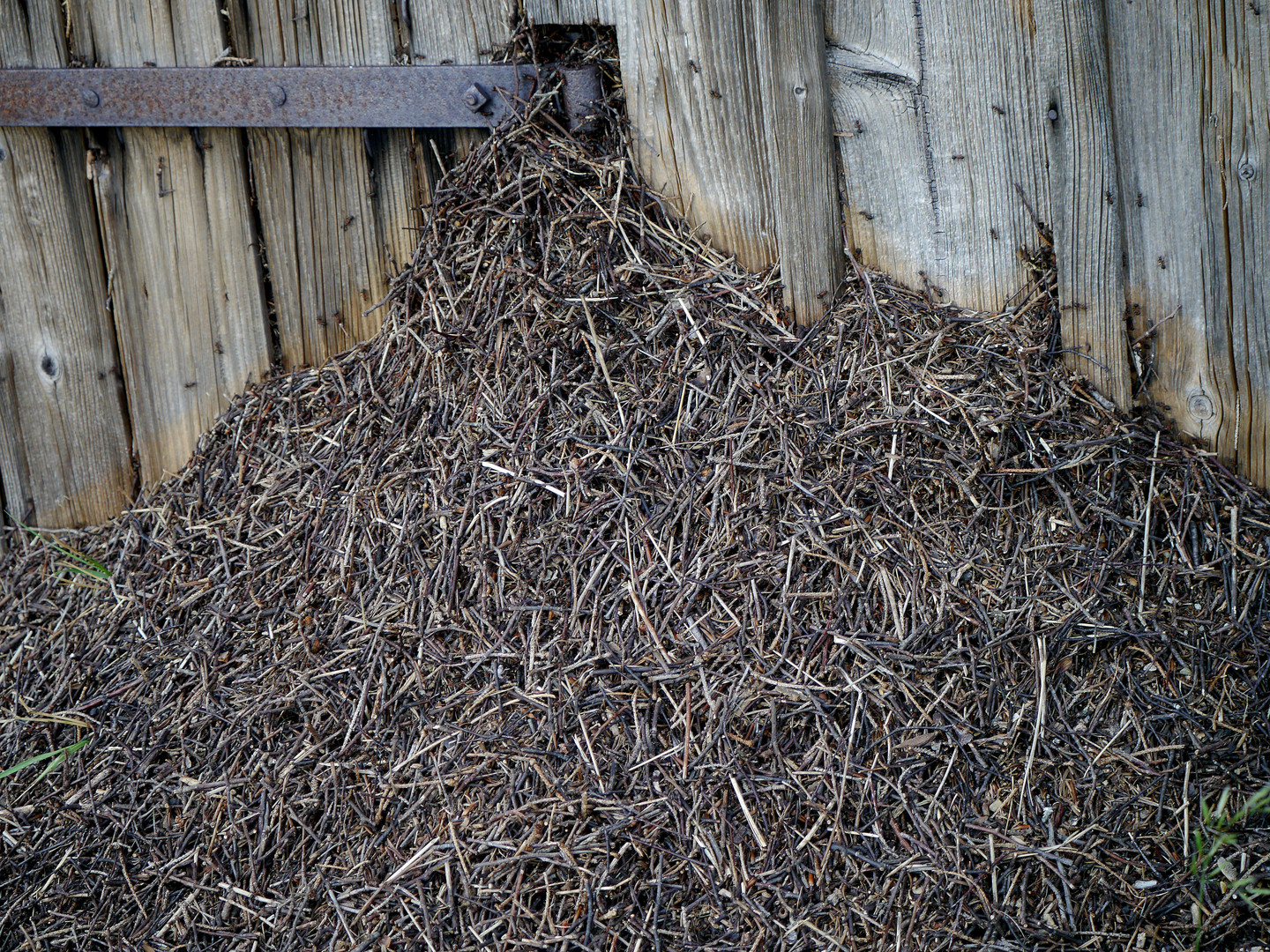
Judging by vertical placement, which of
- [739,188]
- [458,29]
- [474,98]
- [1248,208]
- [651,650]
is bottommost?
[651,650]

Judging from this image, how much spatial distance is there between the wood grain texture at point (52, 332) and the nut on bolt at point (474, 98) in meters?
1.17

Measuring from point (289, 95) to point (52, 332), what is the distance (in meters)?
1.06

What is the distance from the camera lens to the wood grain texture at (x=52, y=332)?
262cm

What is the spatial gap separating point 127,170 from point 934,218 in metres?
2.21

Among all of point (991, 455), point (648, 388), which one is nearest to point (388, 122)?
point (648, 388)

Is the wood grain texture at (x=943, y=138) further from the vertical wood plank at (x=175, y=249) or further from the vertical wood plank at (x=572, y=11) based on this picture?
the vertical wood plank at (x=175, y=249)

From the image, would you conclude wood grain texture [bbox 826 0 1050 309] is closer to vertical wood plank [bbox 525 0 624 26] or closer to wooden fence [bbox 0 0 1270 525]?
wooden fence [bbox 0 0 1270 525]

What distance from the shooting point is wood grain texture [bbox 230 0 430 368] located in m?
2.42

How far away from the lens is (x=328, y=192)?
2.55 m

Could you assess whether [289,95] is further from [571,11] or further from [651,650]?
[651,650]

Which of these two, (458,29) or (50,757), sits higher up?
(458,29)

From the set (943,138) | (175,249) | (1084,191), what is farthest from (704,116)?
(175,249)

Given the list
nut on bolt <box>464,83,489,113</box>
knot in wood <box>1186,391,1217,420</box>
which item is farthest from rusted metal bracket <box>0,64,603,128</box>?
knot in wood <box>1186,391,1217,420</box>

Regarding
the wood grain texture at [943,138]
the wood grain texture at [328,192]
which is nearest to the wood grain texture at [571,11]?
the wood grain texture at [328,192]
